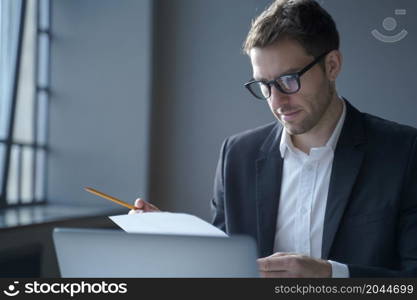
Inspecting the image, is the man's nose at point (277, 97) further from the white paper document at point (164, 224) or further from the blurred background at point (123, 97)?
the blurred background at point (123, 97)

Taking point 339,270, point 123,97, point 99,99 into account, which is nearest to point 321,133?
point 339,270

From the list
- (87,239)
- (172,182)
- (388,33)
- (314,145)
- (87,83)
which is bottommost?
(172,182)

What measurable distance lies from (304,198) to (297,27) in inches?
20.1

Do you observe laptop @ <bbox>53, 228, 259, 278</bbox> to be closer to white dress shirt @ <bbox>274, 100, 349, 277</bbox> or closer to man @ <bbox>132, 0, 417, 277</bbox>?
man @ <bbox>132, 0, 417, 277</bbox>

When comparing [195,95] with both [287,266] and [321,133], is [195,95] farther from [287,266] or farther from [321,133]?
[287,266]

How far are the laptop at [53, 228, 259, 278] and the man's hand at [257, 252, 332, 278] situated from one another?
0.57 feet

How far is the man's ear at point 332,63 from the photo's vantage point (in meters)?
1.80

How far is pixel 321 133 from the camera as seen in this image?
71.2 inches

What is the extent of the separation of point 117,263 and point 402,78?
3313mm

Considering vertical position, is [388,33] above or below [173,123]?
above

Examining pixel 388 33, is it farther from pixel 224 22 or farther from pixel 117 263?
pixel 117 263

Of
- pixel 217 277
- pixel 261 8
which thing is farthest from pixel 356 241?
pixel 261 8

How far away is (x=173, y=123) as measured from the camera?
436 cm

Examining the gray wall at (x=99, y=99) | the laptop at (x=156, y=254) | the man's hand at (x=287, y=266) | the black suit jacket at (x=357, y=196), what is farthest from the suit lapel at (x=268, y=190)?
the gray wall at (x=99, y=99)
